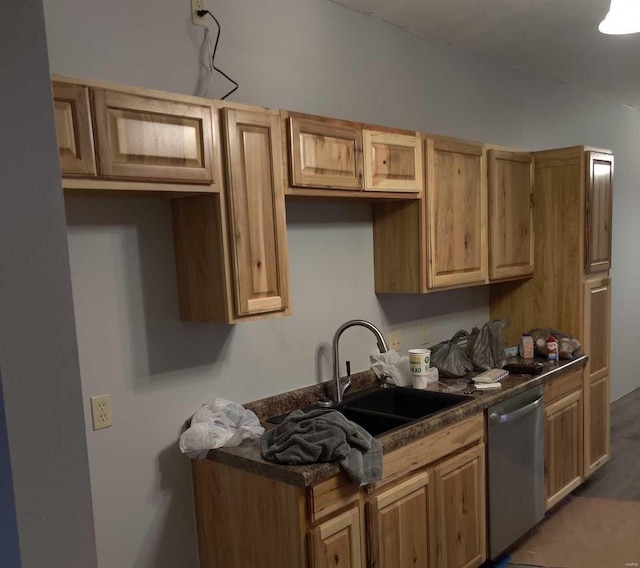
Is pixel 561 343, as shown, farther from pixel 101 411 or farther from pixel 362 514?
pixel 101 411

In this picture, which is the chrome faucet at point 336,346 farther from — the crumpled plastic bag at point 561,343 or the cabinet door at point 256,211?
the crumpled plastic bag at point 561,343

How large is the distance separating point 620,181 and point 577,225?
7.13 feet

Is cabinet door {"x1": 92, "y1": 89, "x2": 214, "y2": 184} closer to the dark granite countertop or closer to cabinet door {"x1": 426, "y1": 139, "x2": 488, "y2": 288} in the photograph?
the dark granite countertop

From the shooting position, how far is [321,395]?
8.40ft

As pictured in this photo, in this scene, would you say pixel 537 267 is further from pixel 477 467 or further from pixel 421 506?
pixel 421 506

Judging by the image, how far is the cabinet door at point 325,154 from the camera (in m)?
2.09

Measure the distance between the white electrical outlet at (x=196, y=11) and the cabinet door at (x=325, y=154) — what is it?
508 millimetres

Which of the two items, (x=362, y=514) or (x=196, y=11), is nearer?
(x=362, y=514)

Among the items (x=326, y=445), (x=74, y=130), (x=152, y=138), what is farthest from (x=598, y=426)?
(x=74, y=130)

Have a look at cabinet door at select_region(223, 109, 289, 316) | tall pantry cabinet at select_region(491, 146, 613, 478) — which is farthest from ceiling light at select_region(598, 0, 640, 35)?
cabinet door at select_region(223, 109, 289, 316)

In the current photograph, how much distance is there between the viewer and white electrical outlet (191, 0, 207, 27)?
2076 mm

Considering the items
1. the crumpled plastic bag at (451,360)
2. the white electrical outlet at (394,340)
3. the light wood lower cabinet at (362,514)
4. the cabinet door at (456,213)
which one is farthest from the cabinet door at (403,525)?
the cabinet door at (456,213)

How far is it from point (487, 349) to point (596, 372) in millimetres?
941

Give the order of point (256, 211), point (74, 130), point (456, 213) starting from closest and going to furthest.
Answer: point (74, 130)
point (256, 211)
point (456, 213)
